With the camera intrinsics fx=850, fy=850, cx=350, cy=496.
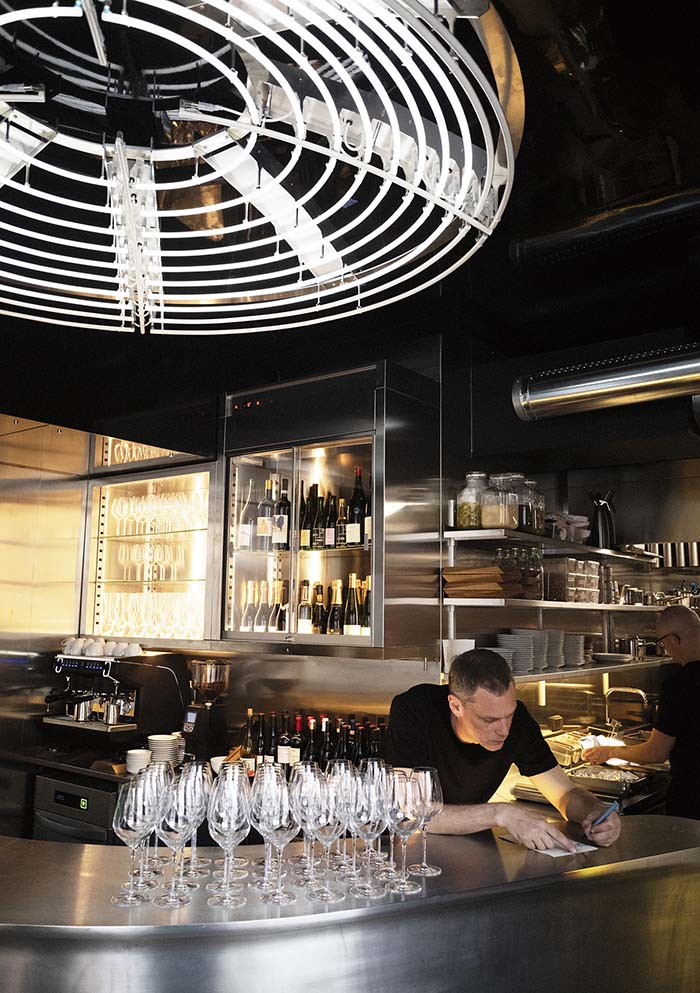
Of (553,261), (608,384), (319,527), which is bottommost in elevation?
→ (319,527)

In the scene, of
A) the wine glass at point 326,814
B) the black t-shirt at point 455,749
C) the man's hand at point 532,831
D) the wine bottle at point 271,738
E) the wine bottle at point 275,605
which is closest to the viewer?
the wine glass at point 326,814

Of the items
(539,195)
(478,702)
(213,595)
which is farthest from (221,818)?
(213,595)

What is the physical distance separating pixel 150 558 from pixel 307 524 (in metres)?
1.23

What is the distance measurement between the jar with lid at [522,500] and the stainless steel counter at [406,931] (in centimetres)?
194

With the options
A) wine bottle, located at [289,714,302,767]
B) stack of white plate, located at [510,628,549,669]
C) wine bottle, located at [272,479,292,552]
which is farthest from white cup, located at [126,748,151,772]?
stack of white plate, located at [510,628,549,669]

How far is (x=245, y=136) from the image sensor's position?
139 cm

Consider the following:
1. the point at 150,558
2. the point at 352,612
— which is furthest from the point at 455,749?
the point at 150,558

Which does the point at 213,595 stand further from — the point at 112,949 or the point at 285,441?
the point at 112,949

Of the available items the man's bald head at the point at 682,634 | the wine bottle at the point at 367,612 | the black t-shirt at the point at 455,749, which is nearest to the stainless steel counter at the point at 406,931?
the black t-shirt at the point at 455,749

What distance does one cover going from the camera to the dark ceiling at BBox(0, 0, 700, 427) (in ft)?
6.77

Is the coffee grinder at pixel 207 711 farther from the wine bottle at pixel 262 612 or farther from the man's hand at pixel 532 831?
the man's hand at pixel 532 831

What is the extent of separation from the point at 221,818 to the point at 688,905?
1.40 m

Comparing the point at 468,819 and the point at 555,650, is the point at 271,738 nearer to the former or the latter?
the point at 555,650

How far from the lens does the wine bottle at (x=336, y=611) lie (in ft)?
13.5
